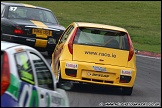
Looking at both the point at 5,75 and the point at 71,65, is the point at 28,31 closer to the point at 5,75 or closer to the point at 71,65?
the point at 71,65

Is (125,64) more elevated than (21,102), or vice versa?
(21,102)

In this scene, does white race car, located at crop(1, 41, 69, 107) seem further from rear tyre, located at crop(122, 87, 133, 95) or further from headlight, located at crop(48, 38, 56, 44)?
headlight, located at crop(48, 38, 56, 44)

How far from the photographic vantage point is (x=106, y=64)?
1230 centimetres

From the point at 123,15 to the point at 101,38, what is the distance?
30.9 m

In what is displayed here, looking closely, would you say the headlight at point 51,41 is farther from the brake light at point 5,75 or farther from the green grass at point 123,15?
the brake light at point 5,75

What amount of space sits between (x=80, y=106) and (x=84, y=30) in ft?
8.83

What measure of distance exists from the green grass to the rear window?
14.4 metres

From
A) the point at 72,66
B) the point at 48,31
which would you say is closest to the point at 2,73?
the point at 72,66

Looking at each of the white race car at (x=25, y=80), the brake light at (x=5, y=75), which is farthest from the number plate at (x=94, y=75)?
the brake light at (x=5, y=75)

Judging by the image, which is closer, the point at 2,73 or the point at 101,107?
the point at 2,73

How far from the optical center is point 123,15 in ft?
142

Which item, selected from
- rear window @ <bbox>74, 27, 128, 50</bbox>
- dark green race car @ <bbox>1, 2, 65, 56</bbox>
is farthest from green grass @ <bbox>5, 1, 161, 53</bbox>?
rear window @ <bbox>74, 27, 128, 50</bbox>

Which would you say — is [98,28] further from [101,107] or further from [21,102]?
[21,102]

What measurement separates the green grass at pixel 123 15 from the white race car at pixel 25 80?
65.8 feet
